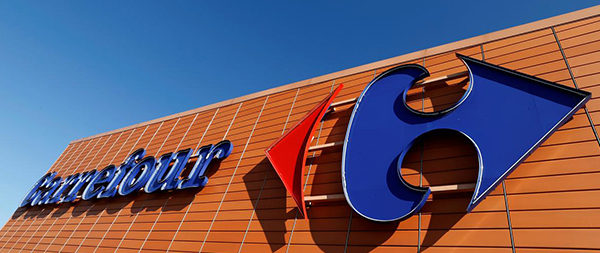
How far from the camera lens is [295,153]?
7.06 metres

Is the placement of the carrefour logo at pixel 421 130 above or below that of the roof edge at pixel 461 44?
below

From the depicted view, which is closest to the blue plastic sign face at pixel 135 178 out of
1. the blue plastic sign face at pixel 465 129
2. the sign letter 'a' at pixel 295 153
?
the sign letter 'a' at pixel 295 153

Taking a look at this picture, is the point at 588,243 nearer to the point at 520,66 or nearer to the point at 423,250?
the point at 423,250

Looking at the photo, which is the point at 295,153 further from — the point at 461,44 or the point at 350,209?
the point at 461,44

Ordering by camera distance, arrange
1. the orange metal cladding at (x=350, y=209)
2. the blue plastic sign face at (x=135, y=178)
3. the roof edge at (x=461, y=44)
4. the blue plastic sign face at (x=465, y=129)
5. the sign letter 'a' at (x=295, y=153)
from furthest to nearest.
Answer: the blue plastic sign face at (x=135, y=178) → the sign letter 'a' at (x=295, y=153) → the roof edge at (x=461, y=44) → the blue plastic sign face at (x=465, y=129) → the orange metal cladding at (x=350, y=209)

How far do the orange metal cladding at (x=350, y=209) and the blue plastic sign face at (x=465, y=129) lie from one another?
0.36 meters

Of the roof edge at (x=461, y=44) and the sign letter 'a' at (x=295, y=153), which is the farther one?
the sign letter 'a' at (x=295, y=153)

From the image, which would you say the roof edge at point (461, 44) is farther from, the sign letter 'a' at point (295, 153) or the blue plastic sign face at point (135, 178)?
the blue plastic sign face at point (135, 178)

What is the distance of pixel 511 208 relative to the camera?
4668 mm

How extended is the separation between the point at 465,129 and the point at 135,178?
10.5 meters

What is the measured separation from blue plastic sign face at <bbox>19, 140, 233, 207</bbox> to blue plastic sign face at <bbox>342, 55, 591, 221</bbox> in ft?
15.4

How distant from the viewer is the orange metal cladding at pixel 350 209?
4543 mm

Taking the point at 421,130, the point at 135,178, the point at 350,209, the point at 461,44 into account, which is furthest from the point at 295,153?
the point at 135,178

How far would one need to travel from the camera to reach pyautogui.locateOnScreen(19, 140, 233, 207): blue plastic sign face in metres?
9.28
